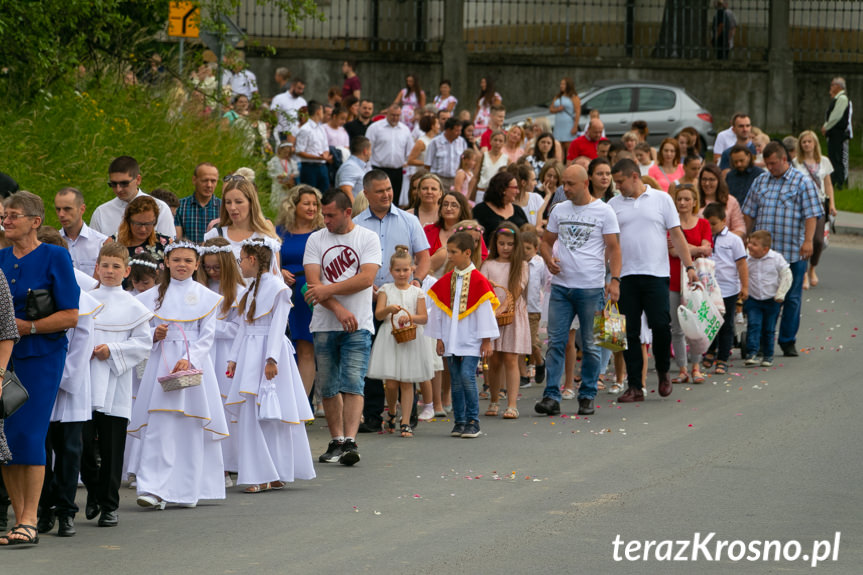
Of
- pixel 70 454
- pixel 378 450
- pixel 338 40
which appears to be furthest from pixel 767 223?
pixel 338 40

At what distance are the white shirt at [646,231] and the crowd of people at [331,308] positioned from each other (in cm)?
2

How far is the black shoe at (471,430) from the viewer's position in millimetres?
11633

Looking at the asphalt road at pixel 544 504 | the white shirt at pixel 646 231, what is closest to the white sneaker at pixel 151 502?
the asphalt road at pixel 544 504

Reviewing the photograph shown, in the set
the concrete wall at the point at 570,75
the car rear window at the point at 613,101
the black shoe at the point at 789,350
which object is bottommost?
the black shoe at the point at 789,350

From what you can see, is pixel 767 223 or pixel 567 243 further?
pixel 767 223

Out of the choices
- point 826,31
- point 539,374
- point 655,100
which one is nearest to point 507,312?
point 539,374

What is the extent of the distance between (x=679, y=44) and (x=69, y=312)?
97.8 ft

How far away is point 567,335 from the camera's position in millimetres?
12836

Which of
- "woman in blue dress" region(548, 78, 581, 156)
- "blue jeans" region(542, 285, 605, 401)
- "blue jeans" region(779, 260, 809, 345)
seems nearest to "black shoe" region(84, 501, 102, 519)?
"blue jeans" region(542, 285, 605, 401)

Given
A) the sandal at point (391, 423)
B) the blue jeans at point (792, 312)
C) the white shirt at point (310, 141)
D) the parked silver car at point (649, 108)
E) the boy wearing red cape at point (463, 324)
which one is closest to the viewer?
the boy wearing red cape at point (463, 324)

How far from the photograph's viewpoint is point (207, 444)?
9.37 m

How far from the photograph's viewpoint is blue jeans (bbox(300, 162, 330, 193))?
22094 millimetres

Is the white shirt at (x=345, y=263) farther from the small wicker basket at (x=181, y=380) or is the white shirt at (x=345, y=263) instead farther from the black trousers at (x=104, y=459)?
the black trousers at (x=104, y=459)

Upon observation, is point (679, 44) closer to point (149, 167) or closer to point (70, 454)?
point (149, 167)
